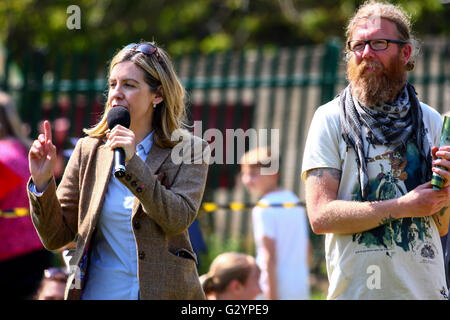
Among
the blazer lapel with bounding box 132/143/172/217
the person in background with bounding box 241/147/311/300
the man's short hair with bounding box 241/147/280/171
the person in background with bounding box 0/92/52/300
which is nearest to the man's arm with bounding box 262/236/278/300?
the person in background with bounding box 241/147/311/300

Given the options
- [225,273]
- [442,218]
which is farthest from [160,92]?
[225,273]

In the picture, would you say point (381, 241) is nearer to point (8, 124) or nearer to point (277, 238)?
point (277, 238)

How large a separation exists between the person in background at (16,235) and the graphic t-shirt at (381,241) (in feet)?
8.33

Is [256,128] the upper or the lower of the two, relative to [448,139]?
upper

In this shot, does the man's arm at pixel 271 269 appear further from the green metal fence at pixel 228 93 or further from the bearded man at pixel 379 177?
the bearded man at pixel 379 177

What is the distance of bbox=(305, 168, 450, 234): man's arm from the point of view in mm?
3189

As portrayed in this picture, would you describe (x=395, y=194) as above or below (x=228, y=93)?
below

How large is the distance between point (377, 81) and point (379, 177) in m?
0.43

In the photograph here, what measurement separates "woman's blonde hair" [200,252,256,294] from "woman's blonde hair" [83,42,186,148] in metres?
1.44

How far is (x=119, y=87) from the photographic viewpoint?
3.50 meters

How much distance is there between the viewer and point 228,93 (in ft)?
26.7

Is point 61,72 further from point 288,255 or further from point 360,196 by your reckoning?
point 360,196
